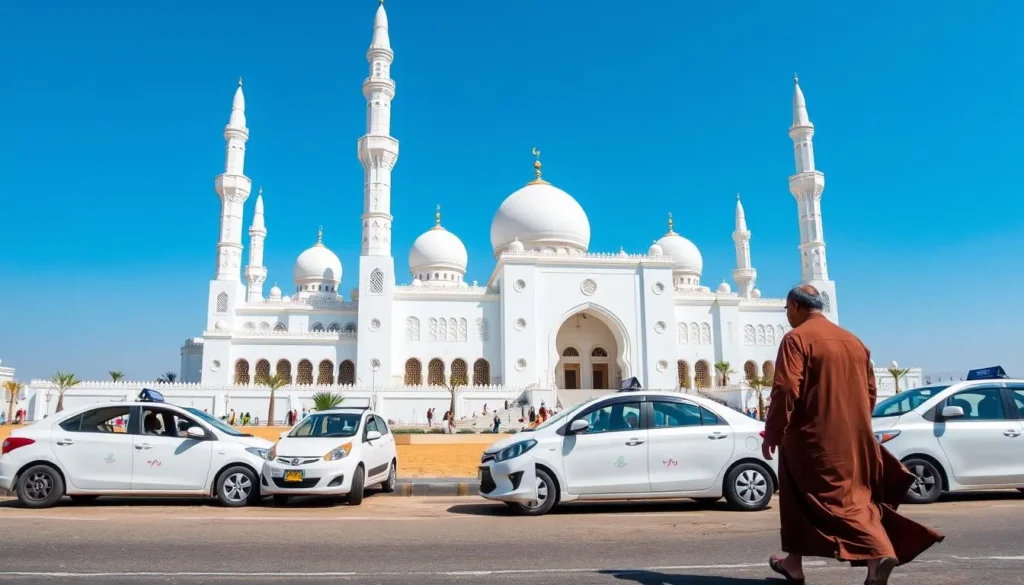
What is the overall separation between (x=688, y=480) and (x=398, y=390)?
2886 cm

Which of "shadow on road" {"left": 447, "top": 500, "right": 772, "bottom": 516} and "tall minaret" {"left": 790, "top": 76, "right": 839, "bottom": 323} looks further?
"tall minaret" {"left": 790, "top": 76, "right": 839, "bottom": 323}

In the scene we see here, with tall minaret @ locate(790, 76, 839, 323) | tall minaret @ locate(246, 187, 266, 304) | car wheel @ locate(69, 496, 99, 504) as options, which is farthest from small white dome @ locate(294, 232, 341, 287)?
car wheel @ locate(69, 496, 99, 504)

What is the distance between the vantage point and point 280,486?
8.91 m

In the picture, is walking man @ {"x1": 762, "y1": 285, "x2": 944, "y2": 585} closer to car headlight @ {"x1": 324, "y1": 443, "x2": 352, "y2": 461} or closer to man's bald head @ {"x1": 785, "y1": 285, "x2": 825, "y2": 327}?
man's bald head @ {"x1": 785, "y1": 285, "x2": 825, "y2": 327}

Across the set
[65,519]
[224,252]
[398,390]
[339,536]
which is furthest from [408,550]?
[224,252]

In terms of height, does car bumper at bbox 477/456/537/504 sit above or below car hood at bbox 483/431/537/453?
below

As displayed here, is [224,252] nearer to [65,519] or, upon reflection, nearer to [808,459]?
[65,519]

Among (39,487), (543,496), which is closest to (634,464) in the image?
(543,496)

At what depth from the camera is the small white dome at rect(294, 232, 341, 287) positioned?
51.4m

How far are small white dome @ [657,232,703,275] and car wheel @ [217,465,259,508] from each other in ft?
145

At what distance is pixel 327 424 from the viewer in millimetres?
10102

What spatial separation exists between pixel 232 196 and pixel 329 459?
117 feet

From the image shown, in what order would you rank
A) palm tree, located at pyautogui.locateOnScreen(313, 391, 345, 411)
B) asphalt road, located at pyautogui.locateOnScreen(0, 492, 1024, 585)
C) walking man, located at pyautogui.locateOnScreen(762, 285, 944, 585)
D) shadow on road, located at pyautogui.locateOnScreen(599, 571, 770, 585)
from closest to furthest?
walking man, located at pyautogui.locateOnScreen(762, 285, 944, 585)
shadow on road, located at pyautogui.locateOnScreen(599, 571, 770, 585)
asphalt road, located at pyautogui.locateOnScreen(0, 492, 1024, 585)
palm tree, located at pyautogui.locateOnScreen(313, 391, 345, 411)

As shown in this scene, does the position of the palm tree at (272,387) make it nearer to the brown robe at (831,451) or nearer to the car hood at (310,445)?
the car hood at (310,445)
